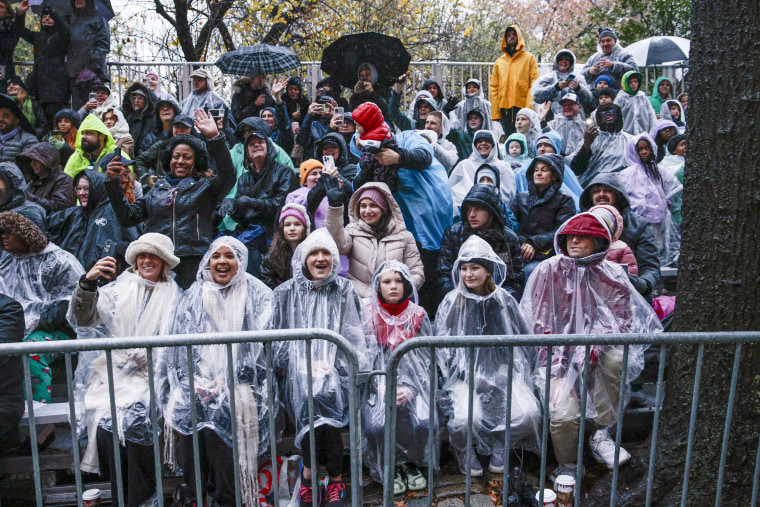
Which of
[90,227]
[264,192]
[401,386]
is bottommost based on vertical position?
[401,386]

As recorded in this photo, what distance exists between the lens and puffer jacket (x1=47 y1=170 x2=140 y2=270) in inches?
231

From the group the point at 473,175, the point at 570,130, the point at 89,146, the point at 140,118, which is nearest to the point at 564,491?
the point at 473,175

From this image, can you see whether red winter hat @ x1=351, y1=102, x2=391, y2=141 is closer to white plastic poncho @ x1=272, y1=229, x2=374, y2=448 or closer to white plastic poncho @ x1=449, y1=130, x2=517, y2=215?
white plastic poncho @ x1=272, y1=229, x2=374, y2=448

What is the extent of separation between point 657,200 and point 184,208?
4482 millimetres

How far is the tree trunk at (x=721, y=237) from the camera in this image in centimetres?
316

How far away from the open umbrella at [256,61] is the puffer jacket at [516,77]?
3.29 metres

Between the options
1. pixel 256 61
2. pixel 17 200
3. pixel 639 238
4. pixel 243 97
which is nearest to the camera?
pixel 639 238

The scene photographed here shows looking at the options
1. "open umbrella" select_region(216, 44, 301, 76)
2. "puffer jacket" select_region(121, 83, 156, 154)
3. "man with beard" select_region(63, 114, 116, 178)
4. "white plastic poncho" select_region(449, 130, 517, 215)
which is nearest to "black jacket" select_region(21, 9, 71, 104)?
"puffer jacket" select_region(121, 83, 156, 154)

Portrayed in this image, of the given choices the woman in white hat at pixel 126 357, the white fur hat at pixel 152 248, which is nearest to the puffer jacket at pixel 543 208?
the white fur hat at pixel 152 248

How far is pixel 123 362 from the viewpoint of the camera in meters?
4.10

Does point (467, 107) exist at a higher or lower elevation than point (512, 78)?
lower

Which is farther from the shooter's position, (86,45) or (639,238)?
(86,45)

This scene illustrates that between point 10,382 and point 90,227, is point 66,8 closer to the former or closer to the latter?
point 90,227

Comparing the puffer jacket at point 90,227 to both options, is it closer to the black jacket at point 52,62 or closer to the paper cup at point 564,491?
the paper cup at point 564,491
